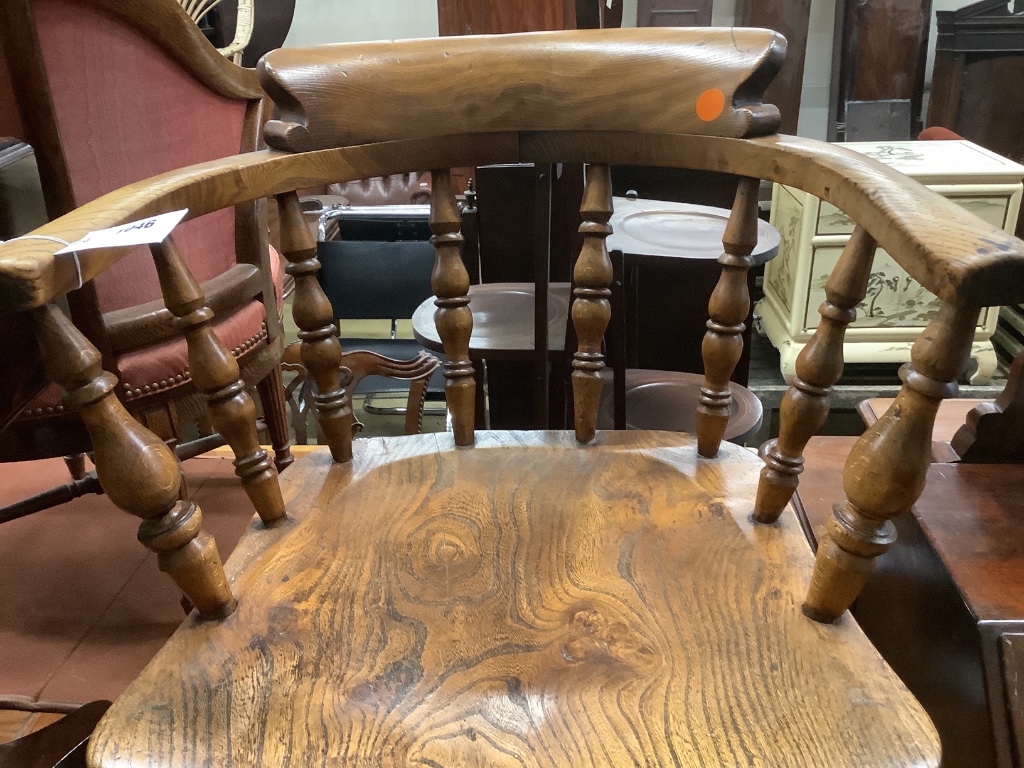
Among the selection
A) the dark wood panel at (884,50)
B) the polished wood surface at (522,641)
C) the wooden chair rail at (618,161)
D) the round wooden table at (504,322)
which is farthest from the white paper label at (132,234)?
the dark wood panel at (884,50)

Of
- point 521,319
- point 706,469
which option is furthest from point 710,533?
point 521,319

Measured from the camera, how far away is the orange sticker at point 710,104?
2.22 feet

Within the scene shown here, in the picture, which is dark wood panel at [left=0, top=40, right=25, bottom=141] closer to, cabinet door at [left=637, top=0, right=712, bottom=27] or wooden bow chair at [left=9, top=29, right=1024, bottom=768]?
wooden bow chair at [left=9, top=29, right=1024, bottom=768]

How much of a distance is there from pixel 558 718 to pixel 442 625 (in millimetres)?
118

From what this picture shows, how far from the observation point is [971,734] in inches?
31.3

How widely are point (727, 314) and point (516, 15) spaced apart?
2.09 meters

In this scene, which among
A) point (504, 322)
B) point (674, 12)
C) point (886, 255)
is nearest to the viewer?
point (504, 322)

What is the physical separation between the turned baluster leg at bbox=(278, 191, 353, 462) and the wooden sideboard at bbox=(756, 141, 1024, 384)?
4.71 ft

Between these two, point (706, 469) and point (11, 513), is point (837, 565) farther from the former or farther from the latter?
point (11, 513)

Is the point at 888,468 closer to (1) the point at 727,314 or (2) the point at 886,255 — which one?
(1) the point at 727,314

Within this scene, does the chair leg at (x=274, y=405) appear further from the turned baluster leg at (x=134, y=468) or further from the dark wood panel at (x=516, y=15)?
the dark wood panel at (x=516, y=15)

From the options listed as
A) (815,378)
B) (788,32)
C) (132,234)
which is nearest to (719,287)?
(815,378)

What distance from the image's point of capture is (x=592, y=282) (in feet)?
2.45

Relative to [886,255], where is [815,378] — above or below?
above
